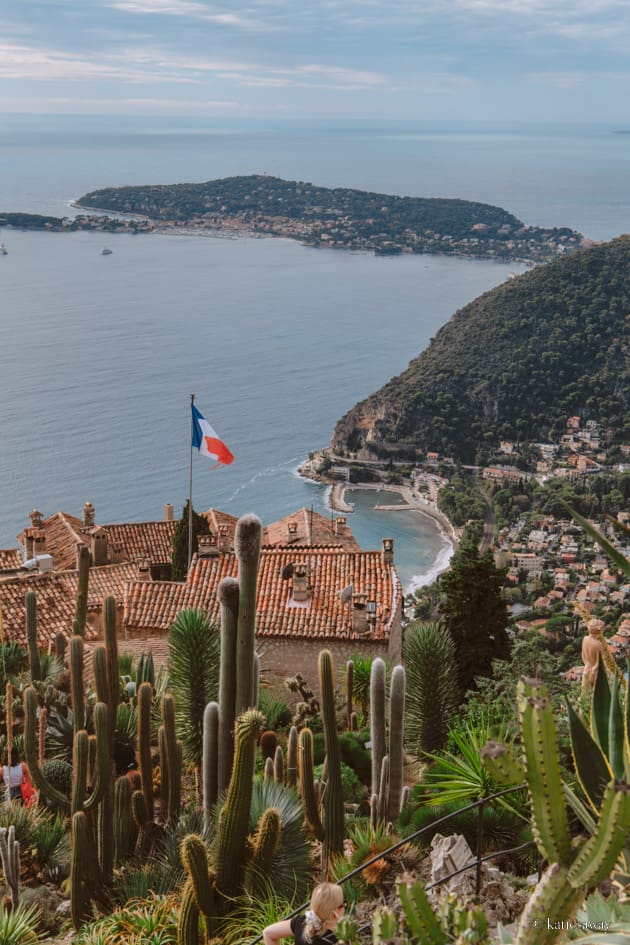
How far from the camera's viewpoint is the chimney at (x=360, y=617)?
14766 mm

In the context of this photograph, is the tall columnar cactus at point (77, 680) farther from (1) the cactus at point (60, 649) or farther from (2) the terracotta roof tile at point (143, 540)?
(2) the terracotta roof tile at point (143, 540)

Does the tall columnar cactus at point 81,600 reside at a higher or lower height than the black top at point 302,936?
lower

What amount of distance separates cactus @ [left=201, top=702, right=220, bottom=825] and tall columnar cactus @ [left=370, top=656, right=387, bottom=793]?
1389 millimetres

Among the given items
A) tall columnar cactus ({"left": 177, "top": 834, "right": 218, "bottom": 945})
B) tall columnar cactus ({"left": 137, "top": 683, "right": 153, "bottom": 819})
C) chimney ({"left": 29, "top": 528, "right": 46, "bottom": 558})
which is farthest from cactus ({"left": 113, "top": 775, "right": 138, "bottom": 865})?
chimney ({"left": 29, "top": 528, "right": 46, "bottom": 558})

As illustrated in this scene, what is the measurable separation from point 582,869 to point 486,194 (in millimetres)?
204898

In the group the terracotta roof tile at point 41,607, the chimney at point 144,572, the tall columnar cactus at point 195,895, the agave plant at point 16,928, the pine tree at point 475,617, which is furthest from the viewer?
the chimney at point 144,572

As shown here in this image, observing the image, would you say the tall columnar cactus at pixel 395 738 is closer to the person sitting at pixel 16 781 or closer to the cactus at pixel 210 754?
the cactus at pixel 210 754

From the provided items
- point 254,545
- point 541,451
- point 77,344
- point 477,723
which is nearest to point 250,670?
point 254,545

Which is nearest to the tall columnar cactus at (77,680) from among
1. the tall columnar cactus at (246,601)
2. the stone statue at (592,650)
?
the tall columnar cactus at (246,601)

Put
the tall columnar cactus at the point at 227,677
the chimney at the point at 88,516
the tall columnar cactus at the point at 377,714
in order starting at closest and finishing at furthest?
the tall columnar cactus at the point at 227,677 → the tall columnar cactus at the point at 377,714 → the chimney at the point at 88,516

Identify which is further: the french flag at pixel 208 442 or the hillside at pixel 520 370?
the hillside at pixel 520 370

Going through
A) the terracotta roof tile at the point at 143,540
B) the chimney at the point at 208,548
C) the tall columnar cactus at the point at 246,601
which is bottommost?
the terracotta roof tile at the point at 143,540

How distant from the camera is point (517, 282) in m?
84.8

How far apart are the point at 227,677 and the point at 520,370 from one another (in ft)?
238
